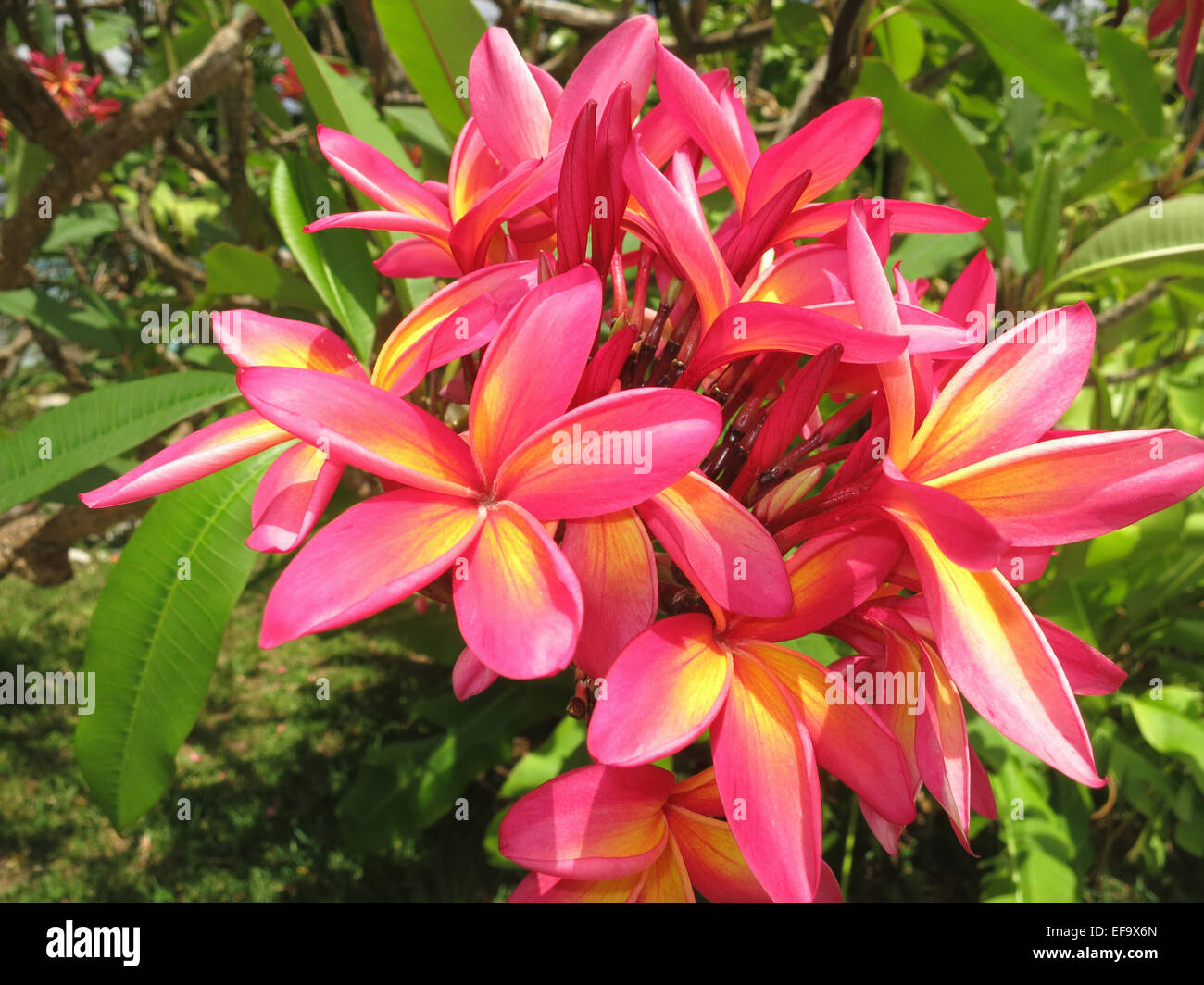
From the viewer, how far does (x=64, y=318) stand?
6.10 feet

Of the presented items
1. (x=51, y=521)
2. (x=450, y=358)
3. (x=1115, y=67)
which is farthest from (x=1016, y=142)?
(x=51, y=521)

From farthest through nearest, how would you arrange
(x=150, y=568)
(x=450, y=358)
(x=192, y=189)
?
1. (x=192, y=189)
2. (x=150, y=568)
3. (x=450, y=358)

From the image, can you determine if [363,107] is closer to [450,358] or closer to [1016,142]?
[450,358]

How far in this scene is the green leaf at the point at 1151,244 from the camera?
4.06 feet

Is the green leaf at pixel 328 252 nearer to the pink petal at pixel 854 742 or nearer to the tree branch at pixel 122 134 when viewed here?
the tree branch at pixel 122 134

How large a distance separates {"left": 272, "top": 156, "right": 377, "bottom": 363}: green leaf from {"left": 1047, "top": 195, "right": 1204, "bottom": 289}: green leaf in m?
1.19

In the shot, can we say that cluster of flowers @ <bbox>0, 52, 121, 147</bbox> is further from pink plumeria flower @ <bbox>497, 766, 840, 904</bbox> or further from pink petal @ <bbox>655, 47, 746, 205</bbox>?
pink plumeria flower @ <bbox>497, 766, 840, 904</bbox>

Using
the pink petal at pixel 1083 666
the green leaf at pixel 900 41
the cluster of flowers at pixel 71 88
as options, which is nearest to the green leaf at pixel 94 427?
the pink petal at pixel 1083 666

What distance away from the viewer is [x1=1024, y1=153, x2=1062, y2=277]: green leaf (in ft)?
5.13

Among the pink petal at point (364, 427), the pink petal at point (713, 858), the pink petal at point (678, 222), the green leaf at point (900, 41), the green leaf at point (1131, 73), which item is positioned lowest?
the pink petal at point (713, 858)

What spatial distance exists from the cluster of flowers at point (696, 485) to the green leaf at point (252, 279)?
0.67 meters

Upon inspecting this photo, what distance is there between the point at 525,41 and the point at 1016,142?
1426 mm

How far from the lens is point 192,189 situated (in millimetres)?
3389

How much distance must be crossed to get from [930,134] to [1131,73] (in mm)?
706
